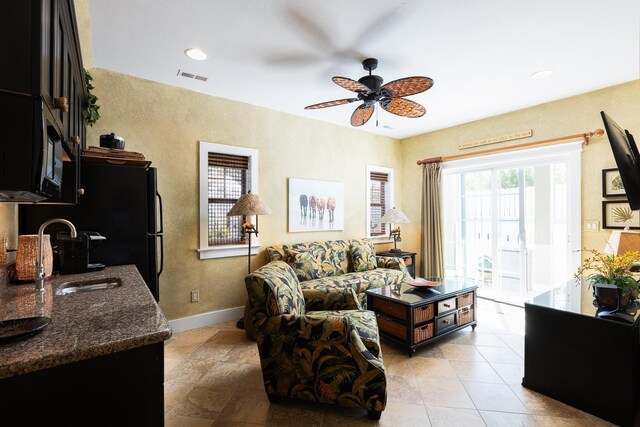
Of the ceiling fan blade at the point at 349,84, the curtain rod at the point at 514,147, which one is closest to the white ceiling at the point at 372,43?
the ceiling fan blade at the point at 349,84

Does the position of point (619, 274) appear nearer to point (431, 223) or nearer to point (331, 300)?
point (331, 300)

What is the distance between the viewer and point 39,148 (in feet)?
3.14

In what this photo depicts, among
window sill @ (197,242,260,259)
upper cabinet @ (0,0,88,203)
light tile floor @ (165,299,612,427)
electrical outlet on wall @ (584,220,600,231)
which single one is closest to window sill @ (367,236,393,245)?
window sill @ (197,242,260,259)

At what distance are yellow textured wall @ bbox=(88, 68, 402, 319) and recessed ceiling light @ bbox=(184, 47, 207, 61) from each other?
0.80 meters

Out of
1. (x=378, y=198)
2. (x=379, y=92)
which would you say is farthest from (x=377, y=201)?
(x=379, y=92)

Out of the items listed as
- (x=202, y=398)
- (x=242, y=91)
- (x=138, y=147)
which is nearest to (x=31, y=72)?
(x=202, y=398)

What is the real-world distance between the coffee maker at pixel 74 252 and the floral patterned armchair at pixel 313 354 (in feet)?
3.64

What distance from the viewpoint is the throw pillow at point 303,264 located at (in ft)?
12.1

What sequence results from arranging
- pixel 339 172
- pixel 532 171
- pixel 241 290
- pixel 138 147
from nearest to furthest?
pixel 138 147 → pixel 241 290 → pixel 532 171 → pixel 339 172

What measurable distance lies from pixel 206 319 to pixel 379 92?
122 inches

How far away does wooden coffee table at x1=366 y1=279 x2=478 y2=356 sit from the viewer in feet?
8.90

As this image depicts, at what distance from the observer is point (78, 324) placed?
1.06 m

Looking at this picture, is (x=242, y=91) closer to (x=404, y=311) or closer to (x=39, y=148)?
(x=39, y=148)

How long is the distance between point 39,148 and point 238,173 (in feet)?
9.37
